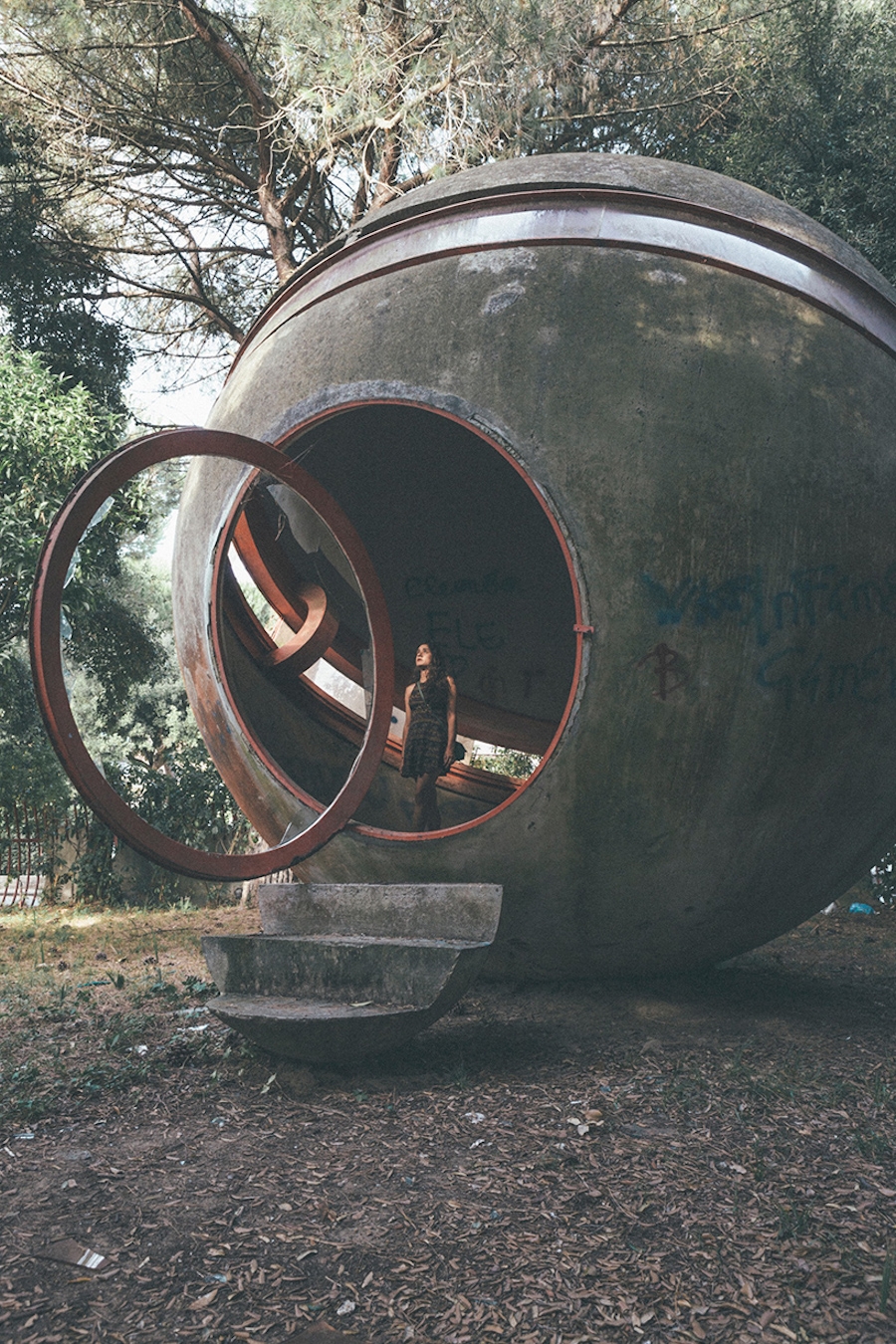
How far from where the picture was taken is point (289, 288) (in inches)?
242

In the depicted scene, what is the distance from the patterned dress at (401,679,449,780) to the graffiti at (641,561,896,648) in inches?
85.5

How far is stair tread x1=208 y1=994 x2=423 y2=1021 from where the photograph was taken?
4457 millimetres

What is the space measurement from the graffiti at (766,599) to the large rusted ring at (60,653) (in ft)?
4.78

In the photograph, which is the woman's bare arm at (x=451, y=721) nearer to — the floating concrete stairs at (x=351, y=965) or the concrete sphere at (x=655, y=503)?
the concrete sphere at (x=655, y=503)

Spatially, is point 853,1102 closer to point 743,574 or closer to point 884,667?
point 884,667

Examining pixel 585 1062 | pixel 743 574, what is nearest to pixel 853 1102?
pixel 585 1062

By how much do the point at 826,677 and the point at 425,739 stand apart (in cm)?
249

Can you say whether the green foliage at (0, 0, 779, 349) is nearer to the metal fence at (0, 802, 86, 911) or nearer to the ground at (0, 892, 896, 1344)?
the metal fence at (0, 802, 86, 911)

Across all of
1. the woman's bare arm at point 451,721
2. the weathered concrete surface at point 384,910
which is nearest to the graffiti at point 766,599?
the weathered concrete surface at point 384,910

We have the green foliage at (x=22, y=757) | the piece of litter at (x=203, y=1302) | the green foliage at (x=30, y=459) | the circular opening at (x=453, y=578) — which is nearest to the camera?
the piece of litter at (x=203, y=1302)

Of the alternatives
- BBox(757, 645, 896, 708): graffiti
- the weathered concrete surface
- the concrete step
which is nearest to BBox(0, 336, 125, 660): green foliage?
the weathered concrete surface

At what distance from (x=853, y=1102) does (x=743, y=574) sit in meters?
2.18

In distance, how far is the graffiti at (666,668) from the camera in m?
4.66

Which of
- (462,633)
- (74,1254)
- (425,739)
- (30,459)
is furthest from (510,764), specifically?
(74,1254)
